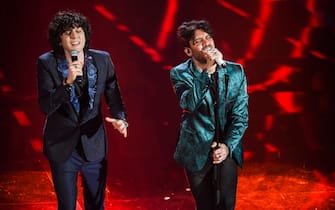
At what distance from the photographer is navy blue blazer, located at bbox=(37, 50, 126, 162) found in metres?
2.57

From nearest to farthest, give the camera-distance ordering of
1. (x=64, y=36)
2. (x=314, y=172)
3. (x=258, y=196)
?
(x=64, y=36)
(x=258, y=196)
(x=314, y=172)

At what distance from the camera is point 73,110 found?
2609 millimetres

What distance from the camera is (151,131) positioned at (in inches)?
176

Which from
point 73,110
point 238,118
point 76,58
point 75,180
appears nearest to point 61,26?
point 76,58

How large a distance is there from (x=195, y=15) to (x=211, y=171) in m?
1.97

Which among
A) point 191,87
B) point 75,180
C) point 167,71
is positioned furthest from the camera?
point 167,71

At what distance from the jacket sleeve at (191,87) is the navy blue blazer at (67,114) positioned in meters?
0.34

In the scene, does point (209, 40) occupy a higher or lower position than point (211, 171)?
higher

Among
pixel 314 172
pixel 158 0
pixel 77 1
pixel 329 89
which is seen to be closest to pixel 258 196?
pixel 314 172

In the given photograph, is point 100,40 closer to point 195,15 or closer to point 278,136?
point 195,15

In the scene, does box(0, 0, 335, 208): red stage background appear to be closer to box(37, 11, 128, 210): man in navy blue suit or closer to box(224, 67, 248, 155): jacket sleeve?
box(37, 11, 128, 210): man in navy blue suit

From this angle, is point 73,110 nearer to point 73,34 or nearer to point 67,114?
point 67,114

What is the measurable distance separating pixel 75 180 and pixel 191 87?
2.42ft

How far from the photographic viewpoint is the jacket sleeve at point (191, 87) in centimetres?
250
